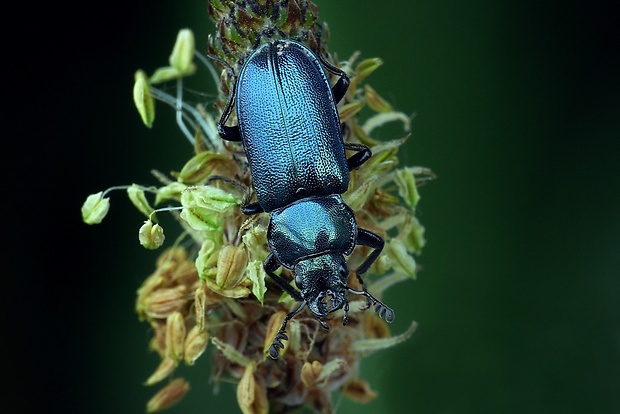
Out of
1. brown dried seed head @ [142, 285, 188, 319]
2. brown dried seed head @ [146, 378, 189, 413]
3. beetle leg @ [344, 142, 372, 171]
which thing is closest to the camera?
beetle leg @ [344, 142, 372, 171]

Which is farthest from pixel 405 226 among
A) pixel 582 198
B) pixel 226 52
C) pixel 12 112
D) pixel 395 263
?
pixel 12 112

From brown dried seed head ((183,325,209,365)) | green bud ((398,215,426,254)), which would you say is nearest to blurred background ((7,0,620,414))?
green bud ((398,215,426,254))

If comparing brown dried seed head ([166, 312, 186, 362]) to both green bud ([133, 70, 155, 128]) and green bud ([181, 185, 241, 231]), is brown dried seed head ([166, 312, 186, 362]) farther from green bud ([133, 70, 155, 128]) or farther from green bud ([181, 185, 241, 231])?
green bud ([133, 70, 155, 128])

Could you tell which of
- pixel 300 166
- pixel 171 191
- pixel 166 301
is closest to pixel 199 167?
pixel 171 191

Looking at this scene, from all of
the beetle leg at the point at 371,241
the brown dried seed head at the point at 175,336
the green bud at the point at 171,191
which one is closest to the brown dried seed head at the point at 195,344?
the brown dried seed head at the point at 175,336

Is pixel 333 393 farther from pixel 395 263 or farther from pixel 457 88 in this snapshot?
pixel 457 88

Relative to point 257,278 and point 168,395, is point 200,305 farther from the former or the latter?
point 168,395

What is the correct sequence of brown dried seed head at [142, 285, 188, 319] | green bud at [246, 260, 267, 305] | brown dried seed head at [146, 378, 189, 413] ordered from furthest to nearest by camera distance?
brown dried seed head at [146, 378, 189, 413], brown dried seed head at [142, 285, 188, 319], green bud at [246, 260, 267, 305]
